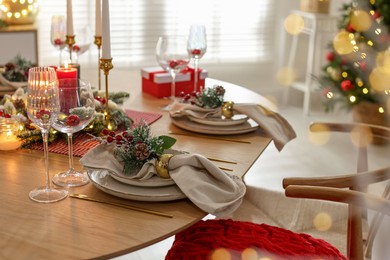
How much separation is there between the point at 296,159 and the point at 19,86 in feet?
6.85

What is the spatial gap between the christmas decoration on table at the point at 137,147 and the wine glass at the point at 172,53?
0.69m

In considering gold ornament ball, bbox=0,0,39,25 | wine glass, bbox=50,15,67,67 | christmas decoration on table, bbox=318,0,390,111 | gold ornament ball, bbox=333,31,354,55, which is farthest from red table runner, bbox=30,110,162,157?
gold ornament ball, bbox=333,31,354,55

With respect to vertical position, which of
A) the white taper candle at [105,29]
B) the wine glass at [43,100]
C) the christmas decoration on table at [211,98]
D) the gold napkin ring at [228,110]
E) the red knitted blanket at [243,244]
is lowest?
the red knitted blanket at [243,244]

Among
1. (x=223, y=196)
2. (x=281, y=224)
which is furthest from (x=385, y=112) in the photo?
(x=223, y=196)

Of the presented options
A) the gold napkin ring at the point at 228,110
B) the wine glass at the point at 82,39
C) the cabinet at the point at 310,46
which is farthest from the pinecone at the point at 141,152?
the cabinet at the point at 310,46

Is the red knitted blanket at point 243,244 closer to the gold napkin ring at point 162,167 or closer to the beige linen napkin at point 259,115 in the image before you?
the gold napkin ring at point 162,167

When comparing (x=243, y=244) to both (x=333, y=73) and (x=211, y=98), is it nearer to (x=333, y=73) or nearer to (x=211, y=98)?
(x=211, y=98)

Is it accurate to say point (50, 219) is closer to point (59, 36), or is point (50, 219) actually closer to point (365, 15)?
point (59, 36)

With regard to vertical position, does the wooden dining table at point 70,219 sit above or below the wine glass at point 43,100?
below

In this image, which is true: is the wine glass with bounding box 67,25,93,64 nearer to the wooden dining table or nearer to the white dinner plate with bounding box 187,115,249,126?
the white dinner plate with bounding box 187,115,249,126

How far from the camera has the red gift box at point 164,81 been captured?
2.24m

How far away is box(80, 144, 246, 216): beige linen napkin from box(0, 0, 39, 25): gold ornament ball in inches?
91.0

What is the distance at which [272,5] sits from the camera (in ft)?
16.0

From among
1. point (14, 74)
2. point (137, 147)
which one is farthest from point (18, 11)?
point (137, 147)
